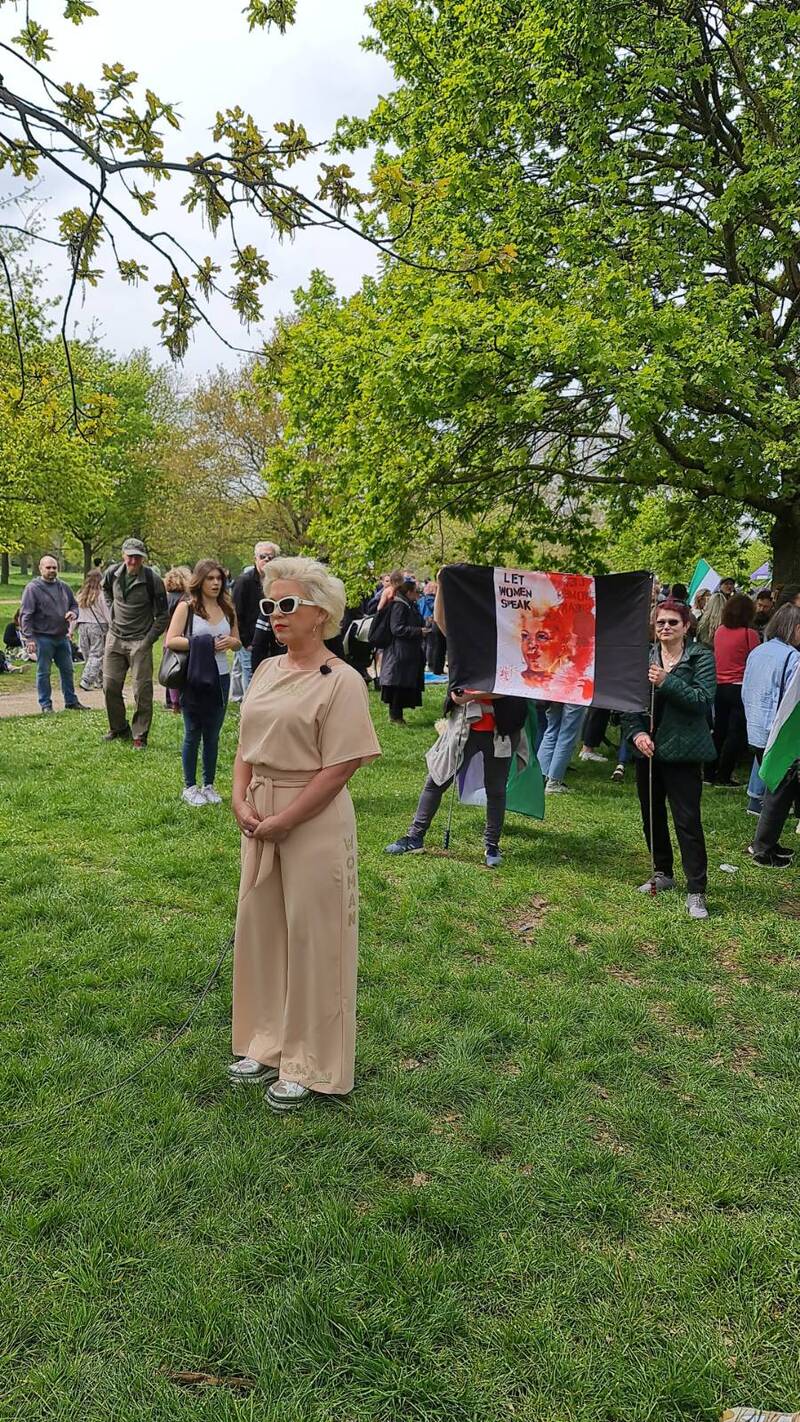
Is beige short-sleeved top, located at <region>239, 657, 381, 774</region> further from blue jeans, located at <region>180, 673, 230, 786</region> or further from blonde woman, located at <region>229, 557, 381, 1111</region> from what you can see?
Answer: blue jeans, located at <region>180, 673, 230, 786</region>

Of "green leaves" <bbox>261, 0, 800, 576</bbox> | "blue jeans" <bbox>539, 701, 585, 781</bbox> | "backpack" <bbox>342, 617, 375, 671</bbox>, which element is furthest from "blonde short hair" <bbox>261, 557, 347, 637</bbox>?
"backpack" <bbox>342, 617, 375, 671</bbox>

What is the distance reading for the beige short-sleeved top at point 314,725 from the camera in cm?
322

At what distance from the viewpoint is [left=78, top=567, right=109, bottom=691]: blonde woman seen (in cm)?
1426

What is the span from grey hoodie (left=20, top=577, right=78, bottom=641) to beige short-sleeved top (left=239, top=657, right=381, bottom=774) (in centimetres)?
894

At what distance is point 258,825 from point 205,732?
14.2 ft

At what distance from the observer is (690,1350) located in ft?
7.65

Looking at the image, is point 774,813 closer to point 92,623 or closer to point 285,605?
point 285,605

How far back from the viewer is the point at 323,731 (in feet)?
10.6

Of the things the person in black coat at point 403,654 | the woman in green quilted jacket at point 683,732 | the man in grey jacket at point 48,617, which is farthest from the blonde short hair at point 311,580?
the man in grey jacket at point 48,617

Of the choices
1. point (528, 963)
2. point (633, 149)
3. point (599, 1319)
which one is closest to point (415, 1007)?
point (528, 963)

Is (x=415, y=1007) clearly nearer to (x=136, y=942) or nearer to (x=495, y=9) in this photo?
(x=136, y=942)

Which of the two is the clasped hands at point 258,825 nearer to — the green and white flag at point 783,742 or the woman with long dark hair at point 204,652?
the woman with long dark hair at point 204,652

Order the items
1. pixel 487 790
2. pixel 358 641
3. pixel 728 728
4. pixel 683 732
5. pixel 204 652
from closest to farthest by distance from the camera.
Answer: pixel 683 732 → pixel 487 790 → pixel 204 652 → pixel 728 728 → pixel 358 641

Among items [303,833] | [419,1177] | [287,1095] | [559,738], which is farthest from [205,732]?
[419,1177]
